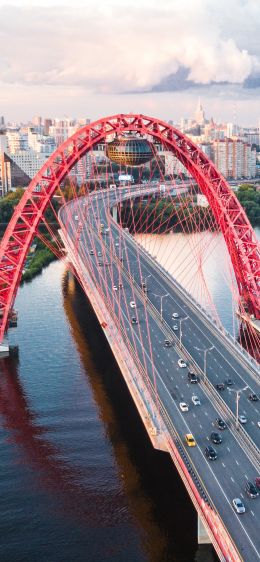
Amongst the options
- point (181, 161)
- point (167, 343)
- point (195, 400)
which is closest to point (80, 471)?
point (195, 400)

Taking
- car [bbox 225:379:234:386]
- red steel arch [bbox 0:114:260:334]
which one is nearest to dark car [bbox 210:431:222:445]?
car [bbox 225:379:234:386]

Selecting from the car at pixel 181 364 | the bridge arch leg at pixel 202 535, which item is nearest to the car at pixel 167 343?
the car at pixel 181 364

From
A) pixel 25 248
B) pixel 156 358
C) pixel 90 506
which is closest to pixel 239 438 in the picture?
pixel 90 506

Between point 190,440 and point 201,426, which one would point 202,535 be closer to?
point 190,440

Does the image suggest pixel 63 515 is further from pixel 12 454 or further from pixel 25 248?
pixel 25 248

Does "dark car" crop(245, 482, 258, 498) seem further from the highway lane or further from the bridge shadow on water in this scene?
the bridge shadow on water

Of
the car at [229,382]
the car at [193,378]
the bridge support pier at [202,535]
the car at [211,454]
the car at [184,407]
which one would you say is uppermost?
the car at [193,378]

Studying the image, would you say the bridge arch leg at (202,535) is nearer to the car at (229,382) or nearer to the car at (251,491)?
the car at (251,491)

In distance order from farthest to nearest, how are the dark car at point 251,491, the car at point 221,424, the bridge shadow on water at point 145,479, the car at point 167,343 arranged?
the car at point 167,343 < the car at point 221,424 < the bridge shadow on water at point 145,479 < the dark car at point 251,491
